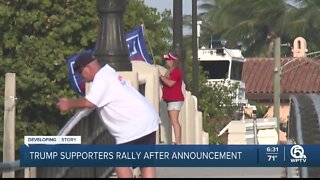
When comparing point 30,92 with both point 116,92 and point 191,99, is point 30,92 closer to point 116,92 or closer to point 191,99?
point 191,99

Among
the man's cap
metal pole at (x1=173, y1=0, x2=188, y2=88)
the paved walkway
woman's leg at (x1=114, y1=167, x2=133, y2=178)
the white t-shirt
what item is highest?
metal pole at (x1=173, y1=0, x2=188, y2=88)

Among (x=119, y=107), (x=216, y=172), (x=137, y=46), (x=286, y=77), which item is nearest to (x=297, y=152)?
(x=216, y=172)

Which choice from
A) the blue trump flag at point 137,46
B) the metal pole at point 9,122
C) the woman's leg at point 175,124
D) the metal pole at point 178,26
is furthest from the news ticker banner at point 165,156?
the metal pole at point 178,26

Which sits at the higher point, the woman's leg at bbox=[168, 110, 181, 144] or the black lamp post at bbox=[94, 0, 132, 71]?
the black lamp post at bbox=[94, 0, 132, 71]

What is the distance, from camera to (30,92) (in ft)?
109

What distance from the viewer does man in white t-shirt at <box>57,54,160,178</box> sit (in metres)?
10.3

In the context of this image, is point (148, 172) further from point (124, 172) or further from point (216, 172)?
point (216, 172)

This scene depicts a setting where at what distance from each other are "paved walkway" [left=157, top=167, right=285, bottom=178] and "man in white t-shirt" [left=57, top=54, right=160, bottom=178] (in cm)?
255

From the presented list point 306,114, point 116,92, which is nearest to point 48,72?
point 306,114

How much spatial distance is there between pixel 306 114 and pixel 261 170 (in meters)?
16.2

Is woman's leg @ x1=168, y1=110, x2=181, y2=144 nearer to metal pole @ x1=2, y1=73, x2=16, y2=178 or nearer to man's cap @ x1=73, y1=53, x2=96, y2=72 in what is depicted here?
metal pole @ x1=2, y1=73, x2=16, y2=178

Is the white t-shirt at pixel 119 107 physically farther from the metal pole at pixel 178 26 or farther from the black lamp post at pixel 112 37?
the metal pole at pixel 178 26

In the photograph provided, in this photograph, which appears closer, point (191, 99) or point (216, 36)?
Answer: point (191, 99)

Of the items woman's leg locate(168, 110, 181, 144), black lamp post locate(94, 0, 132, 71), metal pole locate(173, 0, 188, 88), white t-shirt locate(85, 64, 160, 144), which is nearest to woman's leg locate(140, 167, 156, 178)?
white t-shirt locate(85, 64, 160, 144)
